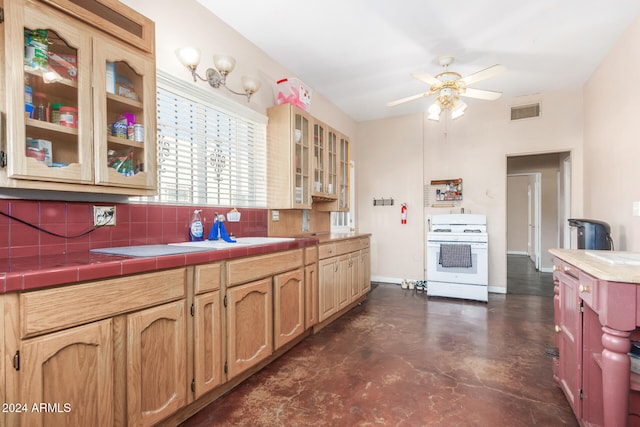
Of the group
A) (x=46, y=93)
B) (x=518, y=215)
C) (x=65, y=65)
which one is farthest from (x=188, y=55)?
(x=518, y=215)

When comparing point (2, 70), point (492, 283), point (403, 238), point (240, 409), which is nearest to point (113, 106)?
point (2, 70)

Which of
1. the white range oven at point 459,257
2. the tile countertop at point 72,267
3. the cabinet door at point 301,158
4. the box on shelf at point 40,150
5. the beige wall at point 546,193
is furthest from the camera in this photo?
the beige wall at point 546,193

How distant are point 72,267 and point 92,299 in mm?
156

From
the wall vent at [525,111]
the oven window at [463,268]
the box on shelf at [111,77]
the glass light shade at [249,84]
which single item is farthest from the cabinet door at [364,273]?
the box on shelf at [111,77]

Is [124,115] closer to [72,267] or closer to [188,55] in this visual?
[188,55]

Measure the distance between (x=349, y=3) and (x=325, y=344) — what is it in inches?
111

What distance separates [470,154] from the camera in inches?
184

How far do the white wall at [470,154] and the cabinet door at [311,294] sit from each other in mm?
2646

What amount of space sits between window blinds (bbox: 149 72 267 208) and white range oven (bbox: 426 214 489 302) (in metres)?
2.61

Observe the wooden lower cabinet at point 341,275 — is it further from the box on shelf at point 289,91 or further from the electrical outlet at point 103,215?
the electrical outlet at point 103,215

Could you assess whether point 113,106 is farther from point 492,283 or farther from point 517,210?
point 517,210

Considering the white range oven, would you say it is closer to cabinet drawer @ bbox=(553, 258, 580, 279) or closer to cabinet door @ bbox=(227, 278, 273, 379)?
cabinet drawer @ bbox=(553, 258, 580, 279)

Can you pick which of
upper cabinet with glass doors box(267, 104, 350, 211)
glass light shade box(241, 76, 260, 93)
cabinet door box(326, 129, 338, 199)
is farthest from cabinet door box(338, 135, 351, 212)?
glass light shade box(241, 76, 260, 93)

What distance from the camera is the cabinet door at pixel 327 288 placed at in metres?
2.94
